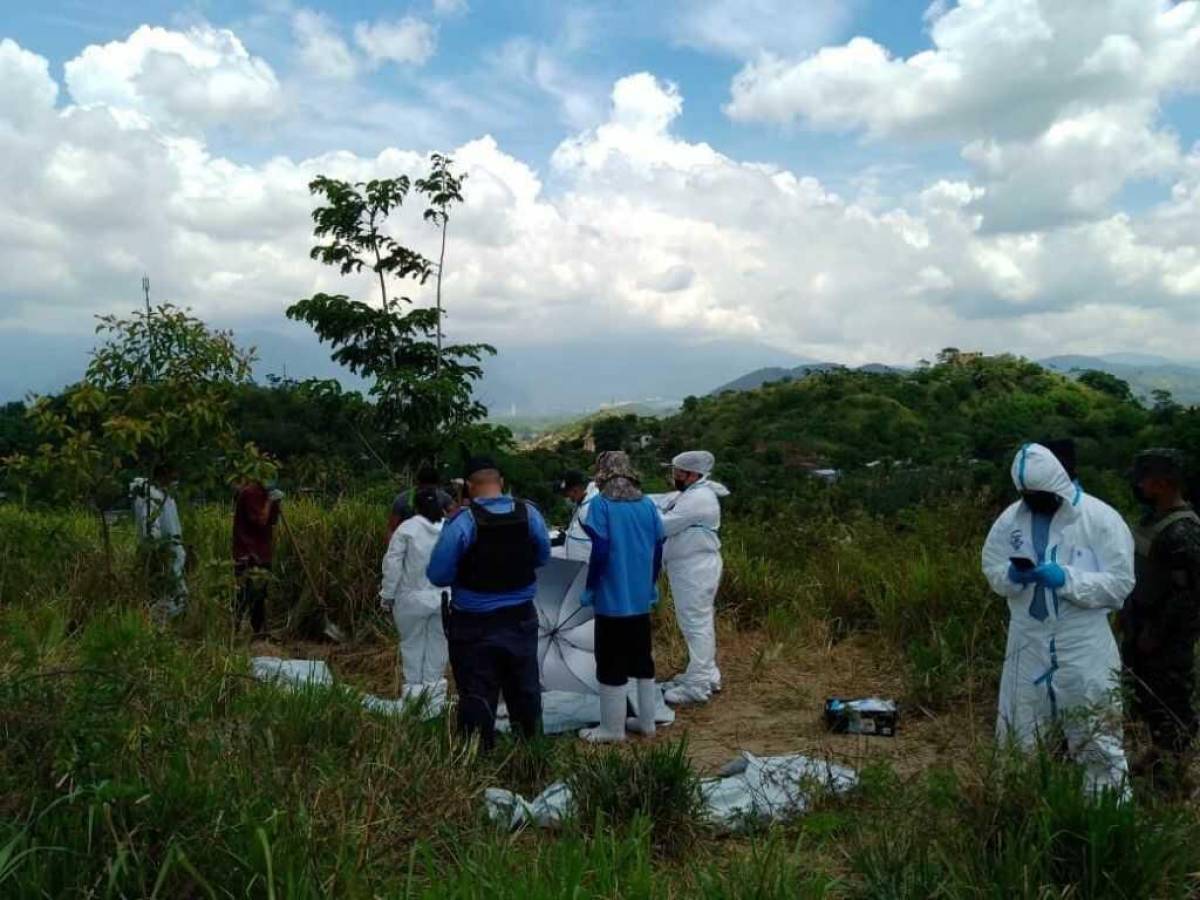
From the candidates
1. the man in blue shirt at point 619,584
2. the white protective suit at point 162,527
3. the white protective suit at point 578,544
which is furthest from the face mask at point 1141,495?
the white protective suit at point 162,527

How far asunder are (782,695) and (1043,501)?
2.70 m

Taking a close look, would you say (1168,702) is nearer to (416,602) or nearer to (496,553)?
(496,553)

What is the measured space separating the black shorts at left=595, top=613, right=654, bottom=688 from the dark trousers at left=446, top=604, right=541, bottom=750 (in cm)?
82

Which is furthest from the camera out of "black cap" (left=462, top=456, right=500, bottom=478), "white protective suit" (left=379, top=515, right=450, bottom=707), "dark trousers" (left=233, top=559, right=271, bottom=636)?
"dark trousers" (left=233, top=559, right=271, bottom=636)

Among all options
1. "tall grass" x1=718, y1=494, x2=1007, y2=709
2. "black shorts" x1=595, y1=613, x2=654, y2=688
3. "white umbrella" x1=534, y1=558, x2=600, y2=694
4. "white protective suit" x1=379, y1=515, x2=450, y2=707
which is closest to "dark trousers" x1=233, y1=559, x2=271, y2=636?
"white protective suit" x1=379, y1=515, x2=450, y2=707

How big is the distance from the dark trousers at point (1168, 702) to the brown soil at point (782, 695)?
0.74 meters

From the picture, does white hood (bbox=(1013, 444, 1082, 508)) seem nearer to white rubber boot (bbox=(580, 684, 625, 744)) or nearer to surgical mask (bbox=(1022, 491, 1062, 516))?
surgical mask (bbox=(1022, 491, 1062, 516))

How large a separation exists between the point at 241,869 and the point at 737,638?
18.8 feet

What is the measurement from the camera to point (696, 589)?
6.85 meters

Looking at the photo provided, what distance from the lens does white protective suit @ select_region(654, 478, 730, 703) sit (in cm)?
682

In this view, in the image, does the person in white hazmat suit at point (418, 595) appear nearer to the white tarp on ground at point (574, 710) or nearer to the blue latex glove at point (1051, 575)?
the white tarp on ground at point (574, 710)

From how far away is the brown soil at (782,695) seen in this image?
5.47 meters

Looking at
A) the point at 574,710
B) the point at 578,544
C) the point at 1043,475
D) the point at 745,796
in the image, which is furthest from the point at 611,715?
the point at 1043,475

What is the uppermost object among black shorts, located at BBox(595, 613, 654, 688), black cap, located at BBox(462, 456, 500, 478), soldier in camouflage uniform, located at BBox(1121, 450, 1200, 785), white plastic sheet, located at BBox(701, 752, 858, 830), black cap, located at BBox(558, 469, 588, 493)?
black cap, located at BBox(462, 456, 500, 478)
